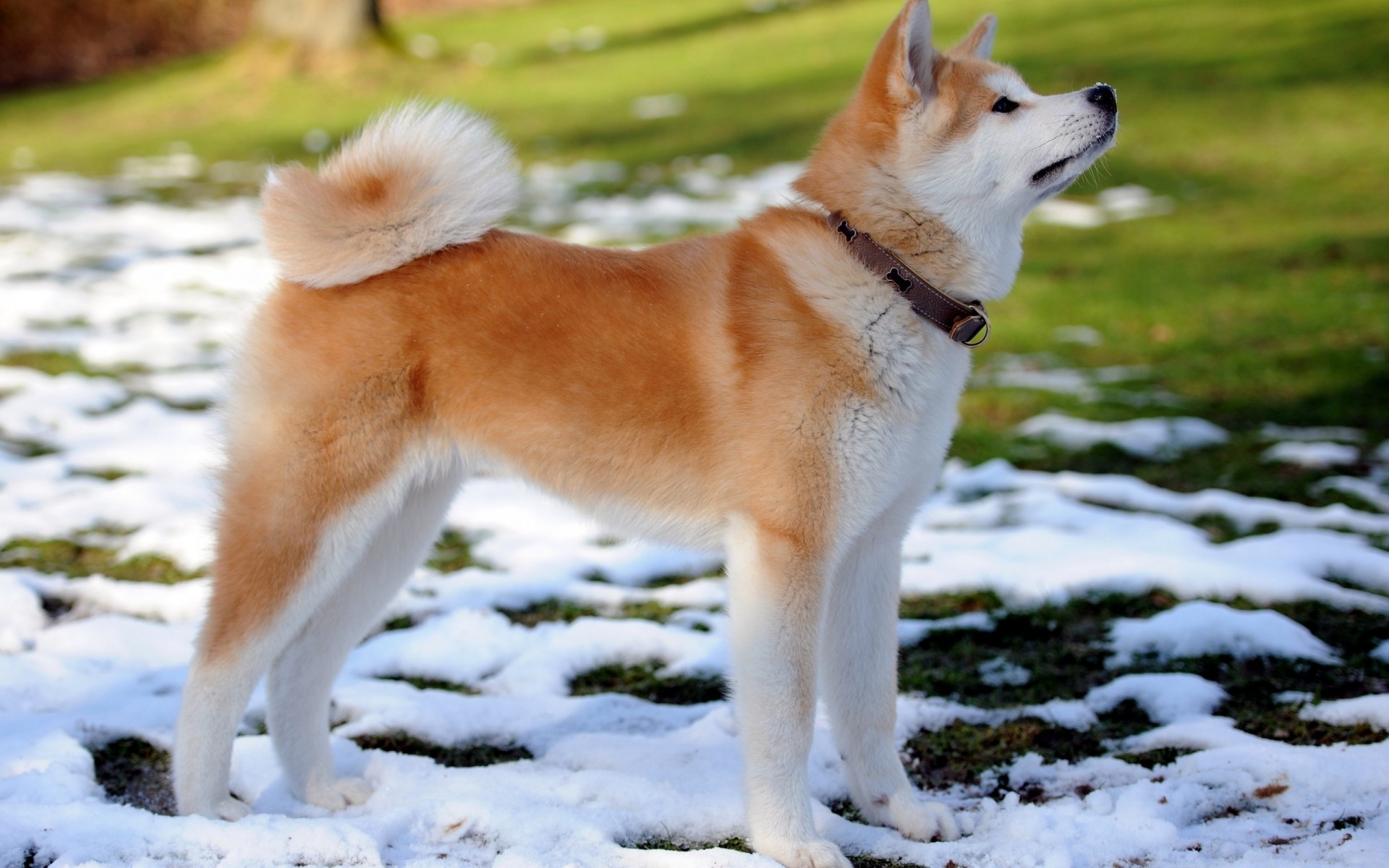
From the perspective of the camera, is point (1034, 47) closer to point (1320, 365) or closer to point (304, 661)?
point (1320, 365)

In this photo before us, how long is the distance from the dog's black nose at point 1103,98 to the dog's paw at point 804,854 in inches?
69.2

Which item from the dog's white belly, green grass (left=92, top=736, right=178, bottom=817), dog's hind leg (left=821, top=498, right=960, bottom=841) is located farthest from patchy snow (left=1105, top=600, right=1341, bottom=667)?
green grass (left=92, top=736, right=178, bottom=817)

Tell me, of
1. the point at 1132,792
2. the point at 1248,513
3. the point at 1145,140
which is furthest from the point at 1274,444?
the point at 1145,140

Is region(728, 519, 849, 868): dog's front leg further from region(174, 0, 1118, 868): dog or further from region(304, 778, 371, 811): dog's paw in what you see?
region(304, 778, 371, 811): dog's paw

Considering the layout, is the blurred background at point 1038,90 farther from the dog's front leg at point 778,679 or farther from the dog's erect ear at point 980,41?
the dog's front leg at point 778,679

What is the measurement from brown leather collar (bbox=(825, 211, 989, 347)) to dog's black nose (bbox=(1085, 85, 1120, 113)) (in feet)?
1.78

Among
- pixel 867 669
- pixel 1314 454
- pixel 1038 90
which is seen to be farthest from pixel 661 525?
pixel 1038 90

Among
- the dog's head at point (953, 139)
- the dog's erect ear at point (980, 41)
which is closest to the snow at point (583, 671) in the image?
the dog's head at point (953, 139)

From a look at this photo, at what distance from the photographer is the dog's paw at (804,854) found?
8.56 ft

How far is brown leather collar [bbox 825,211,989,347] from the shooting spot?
9.02 ft

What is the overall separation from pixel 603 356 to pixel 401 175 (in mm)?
654

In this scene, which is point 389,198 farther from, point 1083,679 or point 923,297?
point 1083,679

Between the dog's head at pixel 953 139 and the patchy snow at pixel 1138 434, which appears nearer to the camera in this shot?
the dog's head at pixel 953 139

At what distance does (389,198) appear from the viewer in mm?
2871
